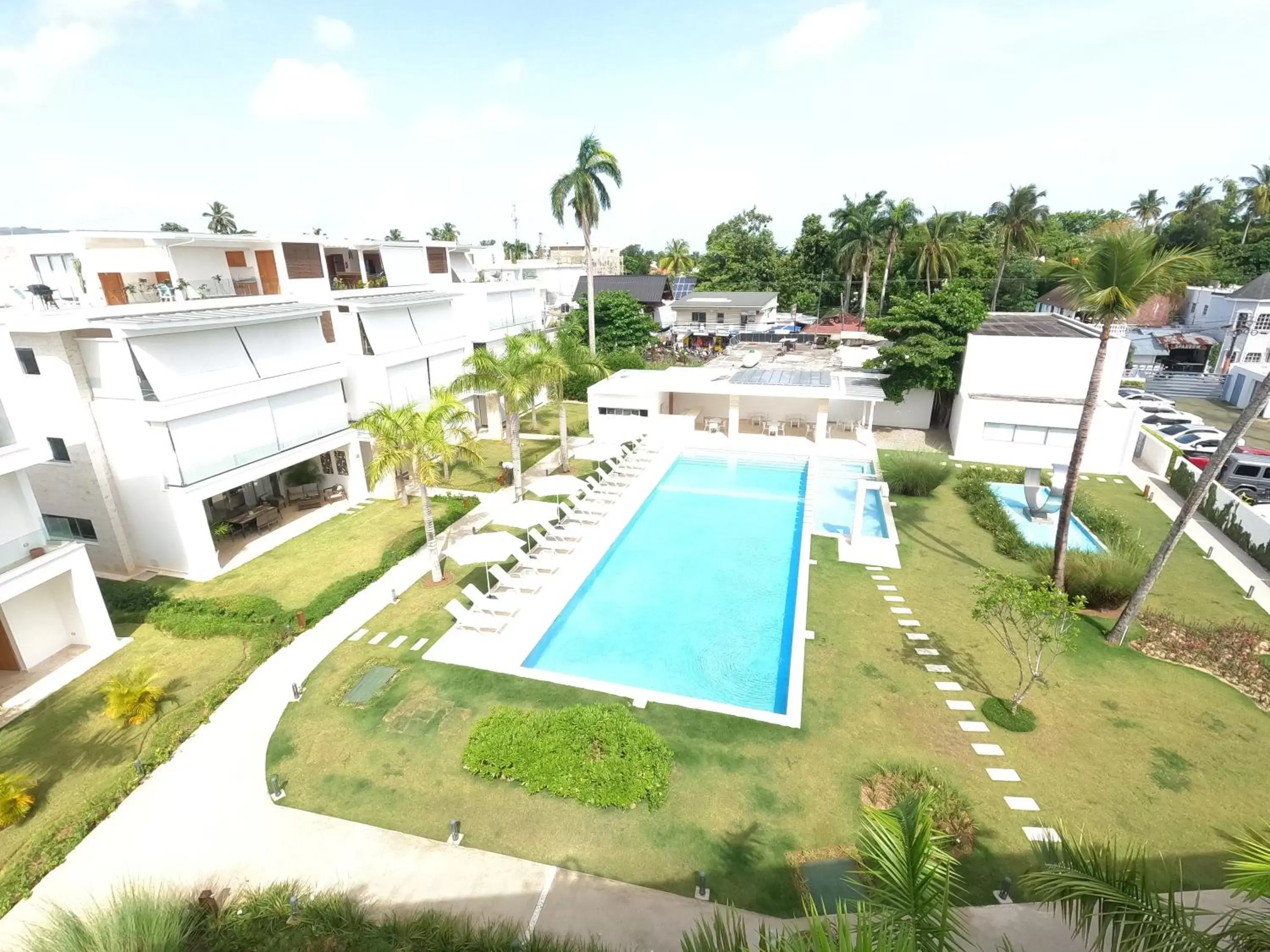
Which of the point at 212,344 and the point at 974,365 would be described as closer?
the point at 212,344

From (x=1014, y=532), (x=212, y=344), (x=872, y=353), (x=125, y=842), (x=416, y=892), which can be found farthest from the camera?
(x=872, y=353)

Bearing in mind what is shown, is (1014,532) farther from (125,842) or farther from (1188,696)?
(125,842)

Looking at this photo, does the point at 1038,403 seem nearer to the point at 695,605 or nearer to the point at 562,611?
the point at 695,605

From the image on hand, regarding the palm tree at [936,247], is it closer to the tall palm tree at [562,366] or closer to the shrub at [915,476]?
the shrub at [915,476]

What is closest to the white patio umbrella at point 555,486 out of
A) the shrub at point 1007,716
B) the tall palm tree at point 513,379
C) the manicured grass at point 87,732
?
the tall palm tree at point 513,379

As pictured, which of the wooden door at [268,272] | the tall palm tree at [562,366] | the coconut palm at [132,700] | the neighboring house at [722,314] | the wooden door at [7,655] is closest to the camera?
the coconut palm at [132,700]

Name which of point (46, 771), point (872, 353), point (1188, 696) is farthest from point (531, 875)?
point (872, 353)
